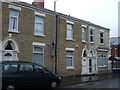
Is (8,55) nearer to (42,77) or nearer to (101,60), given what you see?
(42,77)

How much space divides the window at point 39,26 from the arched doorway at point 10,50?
284cm

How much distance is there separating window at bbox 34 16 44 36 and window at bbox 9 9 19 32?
2.30 metres

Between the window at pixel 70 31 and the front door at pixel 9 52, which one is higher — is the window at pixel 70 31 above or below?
above

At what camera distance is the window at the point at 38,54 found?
19888mm

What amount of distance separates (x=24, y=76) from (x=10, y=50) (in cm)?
588

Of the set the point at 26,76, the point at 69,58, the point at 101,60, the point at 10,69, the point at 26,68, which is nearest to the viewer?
the point at 10,69

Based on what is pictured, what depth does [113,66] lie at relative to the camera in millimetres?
30516

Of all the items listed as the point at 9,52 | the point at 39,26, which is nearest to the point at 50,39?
Answer: the point at 39,26

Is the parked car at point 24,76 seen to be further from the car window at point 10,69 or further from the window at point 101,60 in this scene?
the window at point 101,60

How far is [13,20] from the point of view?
18281 mm

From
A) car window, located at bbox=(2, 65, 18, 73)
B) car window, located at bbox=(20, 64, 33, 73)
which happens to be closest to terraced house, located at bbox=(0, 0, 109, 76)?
car window, located at bbox=(20, 64, 33, 73)

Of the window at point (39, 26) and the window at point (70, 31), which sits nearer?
the window at point (39, 26)

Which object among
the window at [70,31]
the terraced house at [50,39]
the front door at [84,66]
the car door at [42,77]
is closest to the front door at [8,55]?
the terraced house at [50,39]

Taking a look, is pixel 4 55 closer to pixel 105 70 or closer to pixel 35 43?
pixel 35 43
